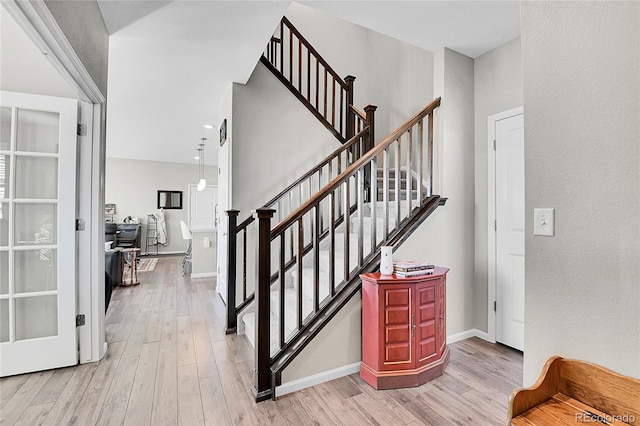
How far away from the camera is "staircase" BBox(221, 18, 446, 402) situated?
1.97 m

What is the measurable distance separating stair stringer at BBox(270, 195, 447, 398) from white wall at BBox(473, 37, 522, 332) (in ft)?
2.18

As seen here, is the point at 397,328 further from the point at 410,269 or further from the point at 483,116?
the point at 483,116

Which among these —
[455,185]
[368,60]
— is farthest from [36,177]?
[368,60]

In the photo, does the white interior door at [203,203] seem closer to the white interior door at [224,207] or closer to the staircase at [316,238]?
the white interior door at [224,207]

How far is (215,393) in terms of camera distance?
1997 millimetres

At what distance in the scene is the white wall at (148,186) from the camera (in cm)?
848

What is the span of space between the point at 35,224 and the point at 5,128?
0.70 m

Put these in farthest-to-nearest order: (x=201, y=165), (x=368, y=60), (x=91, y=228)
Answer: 1. (x=201, y=165)
2. (x=368, y=60)
3. (x=91, y=228)

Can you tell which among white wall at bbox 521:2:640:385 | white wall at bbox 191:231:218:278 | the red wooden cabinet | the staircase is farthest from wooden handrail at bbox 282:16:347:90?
white wall at bbox 191:231:218:278

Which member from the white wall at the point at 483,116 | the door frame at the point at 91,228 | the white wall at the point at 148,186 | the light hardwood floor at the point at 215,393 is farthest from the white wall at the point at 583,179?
the white wall at the point at 148,186

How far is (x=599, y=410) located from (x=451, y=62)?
9.45ft

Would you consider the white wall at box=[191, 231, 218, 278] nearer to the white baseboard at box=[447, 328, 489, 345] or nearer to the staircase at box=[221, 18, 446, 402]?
the staircase at box=[221, 18, 446, 402]

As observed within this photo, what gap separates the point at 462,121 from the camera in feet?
9.86

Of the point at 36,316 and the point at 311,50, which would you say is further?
the point at 311,50
